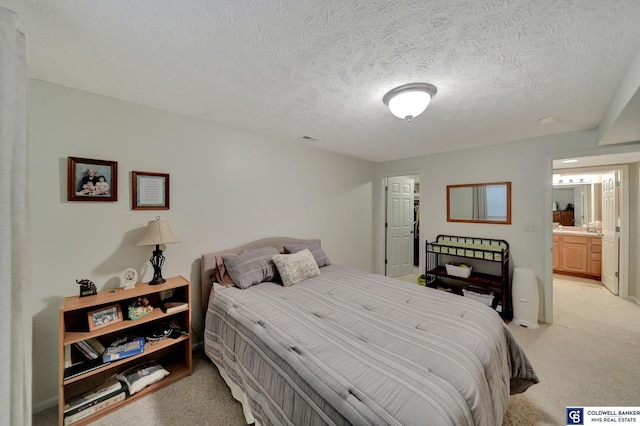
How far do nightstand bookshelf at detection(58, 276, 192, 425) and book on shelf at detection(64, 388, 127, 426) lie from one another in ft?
0.07

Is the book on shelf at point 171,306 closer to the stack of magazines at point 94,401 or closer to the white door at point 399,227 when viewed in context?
the stack of magazines at point 94,401

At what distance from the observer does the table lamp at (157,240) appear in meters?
1.94

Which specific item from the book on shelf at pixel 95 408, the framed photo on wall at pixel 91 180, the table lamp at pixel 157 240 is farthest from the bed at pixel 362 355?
the framed photo on wall at pixel 91 180

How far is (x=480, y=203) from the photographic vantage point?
3.46 m

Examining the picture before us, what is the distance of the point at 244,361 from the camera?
5.36ft

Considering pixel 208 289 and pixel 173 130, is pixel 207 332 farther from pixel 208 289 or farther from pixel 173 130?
pixel 173 130

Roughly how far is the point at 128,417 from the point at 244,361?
907 mm

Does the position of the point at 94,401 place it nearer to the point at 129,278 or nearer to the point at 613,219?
the point at 129,278

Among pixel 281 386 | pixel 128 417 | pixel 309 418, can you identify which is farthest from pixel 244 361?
pixel 128 417

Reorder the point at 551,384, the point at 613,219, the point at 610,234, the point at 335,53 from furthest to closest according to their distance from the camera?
1. the point at 610,234
2. the point at 613,219
3. the point at 551,384
4. the point at 335,53

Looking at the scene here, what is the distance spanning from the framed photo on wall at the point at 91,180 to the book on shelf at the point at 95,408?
149cm

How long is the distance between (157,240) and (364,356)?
1.80 m

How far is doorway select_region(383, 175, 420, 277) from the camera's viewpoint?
461 centimetres

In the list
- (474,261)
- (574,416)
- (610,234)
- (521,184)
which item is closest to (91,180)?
(574,416)
